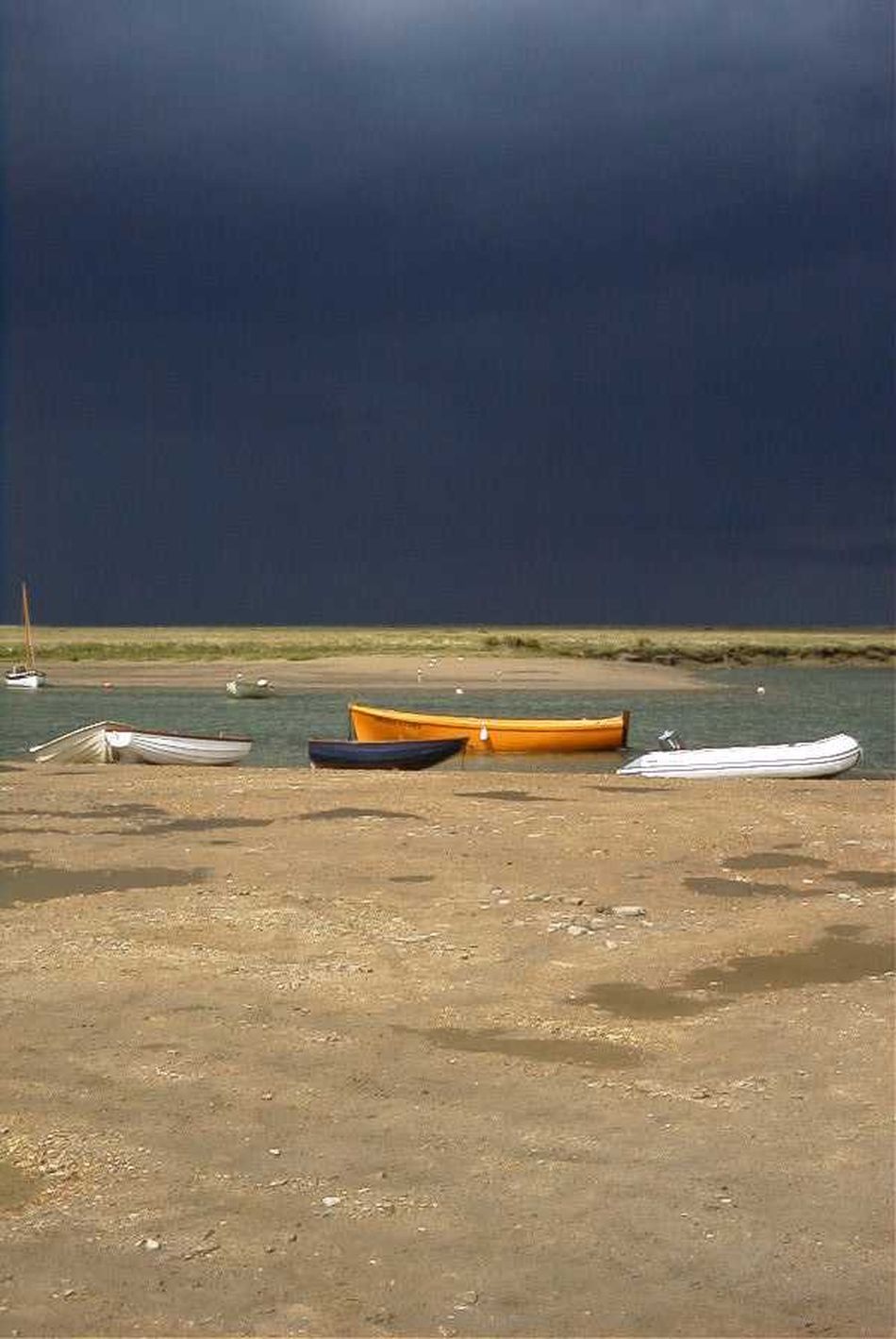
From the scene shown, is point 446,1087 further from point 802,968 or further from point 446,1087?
point 802,968

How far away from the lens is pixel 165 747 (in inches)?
1226

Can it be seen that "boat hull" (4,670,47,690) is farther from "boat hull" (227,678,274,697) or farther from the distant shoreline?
the distant shoreline

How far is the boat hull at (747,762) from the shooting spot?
2884cm

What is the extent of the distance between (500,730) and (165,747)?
28.9 feet

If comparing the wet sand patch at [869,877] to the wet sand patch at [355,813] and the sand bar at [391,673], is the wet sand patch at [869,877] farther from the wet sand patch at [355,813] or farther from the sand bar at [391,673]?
the sand bar at [391,673]

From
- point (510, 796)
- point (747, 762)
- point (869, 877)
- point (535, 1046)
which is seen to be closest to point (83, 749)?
point (510, 796)

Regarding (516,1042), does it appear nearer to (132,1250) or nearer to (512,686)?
(132,1250)

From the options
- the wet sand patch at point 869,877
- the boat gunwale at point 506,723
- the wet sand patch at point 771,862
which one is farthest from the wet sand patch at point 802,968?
the boat gunwale at point 506,723

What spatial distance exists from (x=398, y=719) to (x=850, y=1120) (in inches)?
1120

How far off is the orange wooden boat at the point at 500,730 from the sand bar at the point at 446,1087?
18.6 m

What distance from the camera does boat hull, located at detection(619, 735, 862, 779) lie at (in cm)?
2884

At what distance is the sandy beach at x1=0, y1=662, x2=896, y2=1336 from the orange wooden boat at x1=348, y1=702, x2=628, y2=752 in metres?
18.6

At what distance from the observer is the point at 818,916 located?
1362 cm

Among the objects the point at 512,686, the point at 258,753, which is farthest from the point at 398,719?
the point at 512,686
